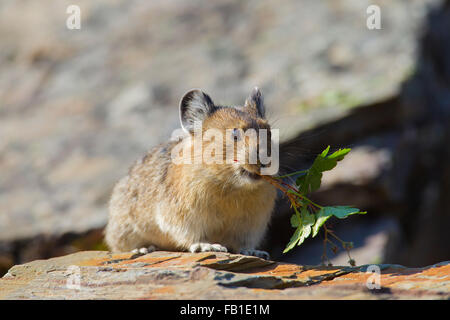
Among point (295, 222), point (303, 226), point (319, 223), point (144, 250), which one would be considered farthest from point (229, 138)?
point (144, 250)

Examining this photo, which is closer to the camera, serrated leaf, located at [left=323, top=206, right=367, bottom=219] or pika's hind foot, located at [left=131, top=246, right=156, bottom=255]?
serrated leaf, located at [left=323, top=206, right=367, bottom=219]

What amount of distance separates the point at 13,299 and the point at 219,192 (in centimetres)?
321

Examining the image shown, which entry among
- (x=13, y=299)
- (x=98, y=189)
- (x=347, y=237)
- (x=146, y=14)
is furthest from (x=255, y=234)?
(x=146, y=14)

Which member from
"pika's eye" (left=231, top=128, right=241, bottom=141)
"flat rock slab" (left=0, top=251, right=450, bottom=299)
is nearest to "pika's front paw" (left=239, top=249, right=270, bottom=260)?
"flat rock slab" (left=0, top=251, right=450, bottom=299)

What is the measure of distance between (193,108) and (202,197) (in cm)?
149

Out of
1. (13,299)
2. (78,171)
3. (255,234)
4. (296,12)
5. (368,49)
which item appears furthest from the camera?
(296,12)

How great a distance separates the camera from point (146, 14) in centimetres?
1972

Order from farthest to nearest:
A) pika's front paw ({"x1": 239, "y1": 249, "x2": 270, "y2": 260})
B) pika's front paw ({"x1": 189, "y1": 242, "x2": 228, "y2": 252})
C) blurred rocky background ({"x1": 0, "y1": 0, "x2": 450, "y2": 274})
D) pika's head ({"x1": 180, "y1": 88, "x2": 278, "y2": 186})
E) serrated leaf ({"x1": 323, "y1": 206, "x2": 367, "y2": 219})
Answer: blurred rocky background ({"x1": 0, "y1": 0, "x2": 450, "y2": 274}) < pika's front paw ({"x1": 239, "y1": 249, "x2": 270, "y2": 260}) < pika's front paw ({"x1": 189, "y1": 242, "x2": 228, "y2": 252}) < pika's head ({"x1": 180, "y1": 88, "x2": 278, "y2": 186}) < serrated leaf ({"x1": 323, "y1": 206, "x2": 367, "y2": 219})

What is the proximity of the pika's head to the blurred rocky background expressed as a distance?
1.03 meters

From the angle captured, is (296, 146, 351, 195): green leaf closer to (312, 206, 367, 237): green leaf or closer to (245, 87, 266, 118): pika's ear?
(312, 206, 367, 237): green leaf

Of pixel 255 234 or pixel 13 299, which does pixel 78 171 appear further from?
pixel 13 299

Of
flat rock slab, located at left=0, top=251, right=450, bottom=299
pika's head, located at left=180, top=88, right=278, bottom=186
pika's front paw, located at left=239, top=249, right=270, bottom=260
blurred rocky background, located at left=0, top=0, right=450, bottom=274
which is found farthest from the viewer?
blurred rocky background, located at left=0, top=0, right=450, bottom=274

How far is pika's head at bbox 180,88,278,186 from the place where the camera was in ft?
24.7

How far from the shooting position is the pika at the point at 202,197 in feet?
26.3
